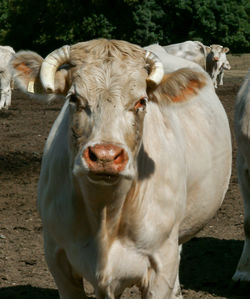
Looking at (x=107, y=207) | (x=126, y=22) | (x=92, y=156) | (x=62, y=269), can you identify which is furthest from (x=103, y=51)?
(x=126, y=22)

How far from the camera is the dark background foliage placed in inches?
1662

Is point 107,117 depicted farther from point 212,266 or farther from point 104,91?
point 212,266

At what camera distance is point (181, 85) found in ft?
13.4

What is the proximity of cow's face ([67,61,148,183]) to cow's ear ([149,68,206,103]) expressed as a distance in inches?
7.1

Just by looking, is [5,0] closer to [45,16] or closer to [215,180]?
[45,16]

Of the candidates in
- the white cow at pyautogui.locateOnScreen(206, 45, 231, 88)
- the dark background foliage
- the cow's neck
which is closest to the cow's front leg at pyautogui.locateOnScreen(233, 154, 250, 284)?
the cow's neck

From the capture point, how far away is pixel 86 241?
4.19 metres

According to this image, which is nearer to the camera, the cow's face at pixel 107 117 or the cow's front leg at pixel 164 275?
the cow's face at pixel 107 117

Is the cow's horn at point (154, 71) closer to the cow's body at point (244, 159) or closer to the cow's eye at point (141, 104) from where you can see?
the cow's eye at point (141, 104)

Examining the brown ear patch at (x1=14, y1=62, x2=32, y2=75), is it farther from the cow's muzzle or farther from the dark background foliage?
the dark background foliage

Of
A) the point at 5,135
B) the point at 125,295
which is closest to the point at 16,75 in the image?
the point at 125,295

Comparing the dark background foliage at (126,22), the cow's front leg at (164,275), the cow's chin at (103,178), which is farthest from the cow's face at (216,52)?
the cow's chin at (103,178)

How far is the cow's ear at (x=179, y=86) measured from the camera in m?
4.06

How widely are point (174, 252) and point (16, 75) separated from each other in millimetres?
1389
